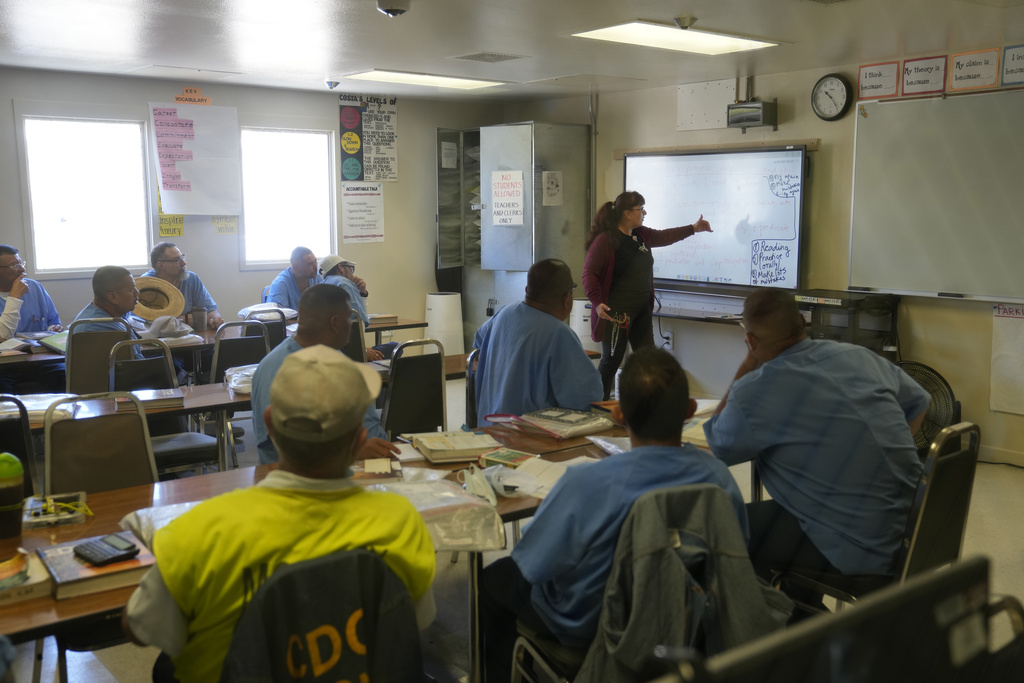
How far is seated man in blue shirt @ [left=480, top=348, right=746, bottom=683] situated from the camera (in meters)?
1.68

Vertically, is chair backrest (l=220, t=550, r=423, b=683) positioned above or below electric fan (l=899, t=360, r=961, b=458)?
above

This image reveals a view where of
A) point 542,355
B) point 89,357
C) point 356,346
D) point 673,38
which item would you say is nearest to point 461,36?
point 673,38

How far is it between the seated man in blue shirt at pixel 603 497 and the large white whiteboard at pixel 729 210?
169 inches

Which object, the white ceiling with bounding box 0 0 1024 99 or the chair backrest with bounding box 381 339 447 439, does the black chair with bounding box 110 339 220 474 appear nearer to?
the chair backrest with bounding box 381 339 447 439

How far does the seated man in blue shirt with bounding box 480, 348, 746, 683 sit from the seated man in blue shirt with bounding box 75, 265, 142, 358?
10.2 feet

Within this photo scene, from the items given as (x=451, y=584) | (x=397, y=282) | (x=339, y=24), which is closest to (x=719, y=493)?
(x=451, y=584)

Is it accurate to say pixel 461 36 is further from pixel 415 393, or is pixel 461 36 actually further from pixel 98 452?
pixel 98 452

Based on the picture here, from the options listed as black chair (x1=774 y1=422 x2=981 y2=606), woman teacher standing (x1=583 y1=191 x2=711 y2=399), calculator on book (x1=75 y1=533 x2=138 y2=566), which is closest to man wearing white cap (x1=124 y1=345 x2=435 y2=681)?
calculator on book (x1=75 y1=533 x2=138 y2=566)

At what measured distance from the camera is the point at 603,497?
1.68m

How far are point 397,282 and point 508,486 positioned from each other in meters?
5.75

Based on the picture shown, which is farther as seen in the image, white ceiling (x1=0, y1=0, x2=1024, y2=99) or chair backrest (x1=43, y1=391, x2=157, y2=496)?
white ceiling (x1=0, y1=0, x2=1024, y2=99)

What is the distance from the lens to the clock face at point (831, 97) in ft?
17.6

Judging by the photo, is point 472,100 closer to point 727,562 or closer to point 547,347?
point 547,347

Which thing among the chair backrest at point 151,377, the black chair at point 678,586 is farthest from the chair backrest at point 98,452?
the black chair at point 678,586
